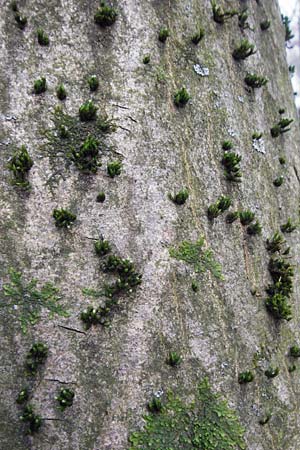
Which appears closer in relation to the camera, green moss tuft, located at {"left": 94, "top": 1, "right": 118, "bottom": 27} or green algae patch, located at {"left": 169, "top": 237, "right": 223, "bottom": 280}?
green algae patch, located at {"left": 169, "top": 237, "right": 223, "bottom": 280}

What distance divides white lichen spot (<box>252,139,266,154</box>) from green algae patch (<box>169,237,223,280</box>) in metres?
0.87

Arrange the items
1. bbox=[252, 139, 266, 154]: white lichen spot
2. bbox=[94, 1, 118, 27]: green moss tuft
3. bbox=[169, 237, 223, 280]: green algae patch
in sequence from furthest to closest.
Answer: bbox=[252, 139, 266, 154]: white lichen spot
bbox=[94, 1, 118, 27]: green moss tuft
bbox=[169, 237, 223, 280]: green algae patch

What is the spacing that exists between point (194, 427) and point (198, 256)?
2.78ft

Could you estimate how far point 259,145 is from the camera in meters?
3.26

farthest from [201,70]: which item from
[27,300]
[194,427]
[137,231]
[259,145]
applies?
[194,427]

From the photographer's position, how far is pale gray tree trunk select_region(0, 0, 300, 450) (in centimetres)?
231

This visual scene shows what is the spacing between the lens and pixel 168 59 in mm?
2963

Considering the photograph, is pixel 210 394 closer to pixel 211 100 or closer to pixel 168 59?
pixel 211 100

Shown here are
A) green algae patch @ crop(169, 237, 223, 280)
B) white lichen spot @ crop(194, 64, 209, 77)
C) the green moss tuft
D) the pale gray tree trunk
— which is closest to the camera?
the pale gray tree trunk

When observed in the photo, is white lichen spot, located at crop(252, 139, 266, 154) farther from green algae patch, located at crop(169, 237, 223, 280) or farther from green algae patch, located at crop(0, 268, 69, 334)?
green algae patch, located at crop(0, 268, 69, 334)

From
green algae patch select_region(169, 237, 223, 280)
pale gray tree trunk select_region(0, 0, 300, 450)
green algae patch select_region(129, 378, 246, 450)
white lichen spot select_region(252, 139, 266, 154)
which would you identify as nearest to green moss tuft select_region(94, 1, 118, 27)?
pale gray tree trunk select_region(0, 0, 300, 450)

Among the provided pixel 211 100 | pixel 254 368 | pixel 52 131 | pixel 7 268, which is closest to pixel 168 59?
pixel 211 100

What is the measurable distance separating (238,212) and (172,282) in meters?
0.65

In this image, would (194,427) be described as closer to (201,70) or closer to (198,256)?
(198,256)
